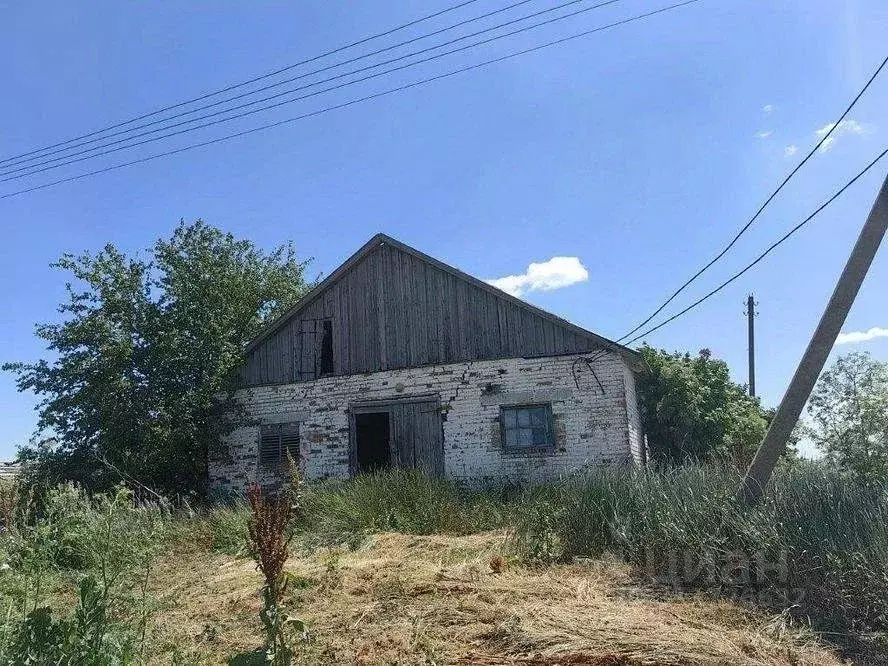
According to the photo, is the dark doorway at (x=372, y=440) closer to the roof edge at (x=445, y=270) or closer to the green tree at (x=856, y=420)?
Result: the roof edge at (x=445, y=270)

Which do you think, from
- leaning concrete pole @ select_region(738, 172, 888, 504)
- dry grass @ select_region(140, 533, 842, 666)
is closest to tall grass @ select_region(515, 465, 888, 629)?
leaning concrete pole @ select_region(738, 172, 888, 504)

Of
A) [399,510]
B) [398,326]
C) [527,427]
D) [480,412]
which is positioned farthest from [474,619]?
[398,326]

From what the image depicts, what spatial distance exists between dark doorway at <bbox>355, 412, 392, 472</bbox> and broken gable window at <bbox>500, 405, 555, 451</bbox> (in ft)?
10.2

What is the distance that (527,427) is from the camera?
13.7 metres

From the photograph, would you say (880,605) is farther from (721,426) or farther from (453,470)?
(721,426)

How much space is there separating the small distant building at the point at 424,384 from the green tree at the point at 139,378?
2.79 ft

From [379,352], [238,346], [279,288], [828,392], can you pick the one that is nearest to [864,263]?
[828,392]

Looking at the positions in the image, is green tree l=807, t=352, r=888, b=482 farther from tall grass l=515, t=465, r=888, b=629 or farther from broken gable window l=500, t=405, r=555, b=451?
broken gable window l=500, t=405, r=555, b=451

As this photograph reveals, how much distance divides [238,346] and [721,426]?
41.6ft

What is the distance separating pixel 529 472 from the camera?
1334cm

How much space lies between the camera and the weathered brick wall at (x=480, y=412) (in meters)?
13.1

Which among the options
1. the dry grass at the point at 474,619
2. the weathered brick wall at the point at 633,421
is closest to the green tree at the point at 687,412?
the weathered brick wall at the point at 633,421

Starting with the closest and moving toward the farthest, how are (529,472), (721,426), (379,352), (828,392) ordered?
(828,392) < (529,472) < (379,352) < (721,426)

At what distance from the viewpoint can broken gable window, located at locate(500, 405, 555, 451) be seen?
44.2 feet
